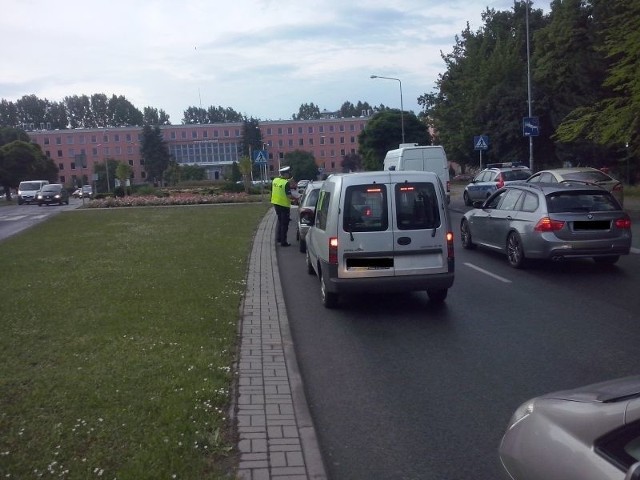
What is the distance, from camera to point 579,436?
311 cm

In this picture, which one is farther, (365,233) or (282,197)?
(282,197)

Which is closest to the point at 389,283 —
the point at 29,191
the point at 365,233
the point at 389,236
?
the point at 389,236

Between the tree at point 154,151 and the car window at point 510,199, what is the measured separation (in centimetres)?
9462

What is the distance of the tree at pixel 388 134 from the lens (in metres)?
71.1

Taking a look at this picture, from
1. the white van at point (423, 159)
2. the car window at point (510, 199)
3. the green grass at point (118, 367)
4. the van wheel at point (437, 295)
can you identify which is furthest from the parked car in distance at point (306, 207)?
the white van at point (423, 159)

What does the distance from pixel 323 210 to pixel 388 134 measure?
6143 cm

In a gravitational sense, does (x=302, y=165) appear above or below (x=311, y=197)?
above

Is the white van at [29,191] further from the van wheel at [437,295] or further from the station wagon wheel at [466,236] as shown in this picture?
the van wheel at [437,295]

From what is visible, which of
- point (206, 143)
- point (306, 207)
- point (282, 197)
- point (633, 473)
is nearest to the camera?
point (633, 473)

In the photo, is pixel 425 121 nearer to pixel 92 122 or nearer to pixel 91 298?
pixel 91 298

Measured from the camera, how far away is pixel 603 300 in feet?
35.6

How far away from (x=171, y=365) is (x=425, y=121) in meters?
64.8

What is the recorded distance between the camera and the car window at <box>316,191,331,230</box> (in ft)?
35.4

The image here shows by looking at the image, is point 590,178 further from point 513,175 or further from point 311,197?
point 311,197
